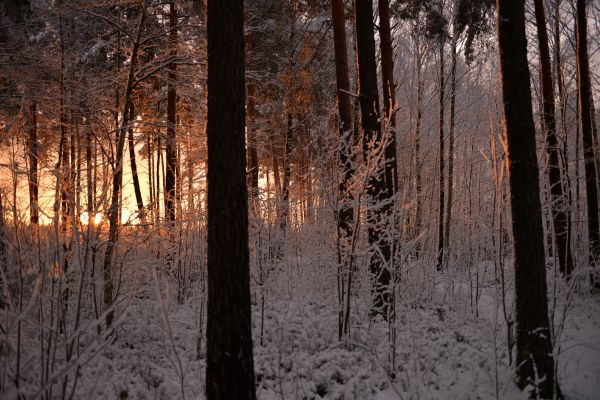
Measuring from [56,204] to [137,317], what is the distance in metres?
4.71

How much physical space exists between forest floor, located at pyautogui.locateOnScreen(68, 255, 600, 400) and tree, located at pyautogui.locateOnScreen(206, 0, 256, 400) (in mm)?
345

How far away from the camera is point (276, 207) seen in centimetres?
761

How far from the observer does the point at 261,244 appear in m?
6.67

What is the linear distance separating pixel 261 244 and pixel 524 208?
13.3 feet

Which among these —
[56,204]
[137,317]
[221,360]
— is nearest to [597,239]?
[221,360]

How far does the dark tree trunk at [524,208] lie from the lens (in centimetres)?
412

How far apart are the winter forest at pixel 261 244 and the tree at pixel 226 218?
0.01 meters

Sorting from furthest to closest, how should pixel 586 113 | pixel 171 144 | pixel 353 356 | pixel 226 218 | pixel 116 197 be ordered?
pixel 586 113
pixel 171 144
pixel 116 197
pixel 353 356
pixel 226 218

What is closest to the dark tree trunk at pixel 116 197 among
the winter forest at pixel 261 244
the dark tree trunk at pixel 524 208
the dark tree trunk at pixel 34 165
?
the winter forest at pixel 261 244

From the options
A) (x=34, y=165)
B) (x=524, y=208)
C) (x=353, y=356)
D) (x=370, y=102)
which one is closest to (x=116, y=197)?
(x=353, y=356)

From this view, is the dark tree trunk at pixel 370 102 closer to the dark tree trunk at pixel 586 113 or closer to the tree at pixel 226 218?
the tree at pixel 226 218

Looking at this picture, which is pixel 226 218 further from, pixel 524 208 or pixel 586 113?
pixel 586 113

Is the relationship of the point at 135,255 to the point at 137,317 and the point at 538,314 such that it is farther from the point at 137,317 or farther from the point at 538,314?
the point at 538,314

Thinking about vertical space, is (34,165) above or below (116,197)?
above
